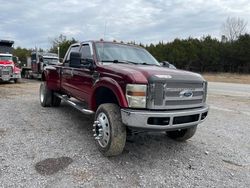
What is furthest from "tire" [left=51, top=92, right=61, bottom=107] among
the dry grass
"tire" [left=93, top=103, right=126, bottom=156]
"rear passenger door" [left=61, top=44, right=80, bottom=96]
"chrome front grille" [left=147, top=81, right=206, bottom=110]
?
the dry grass

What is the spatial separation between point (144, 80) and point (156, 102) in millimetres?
367

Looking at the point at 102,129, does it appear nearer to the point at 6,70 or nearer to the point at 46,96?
the point at 46,96

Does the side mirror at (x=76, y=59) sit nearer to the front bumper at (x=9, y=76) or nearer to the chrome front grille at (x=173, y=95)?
the chrome front grille at (x=173, y=95)

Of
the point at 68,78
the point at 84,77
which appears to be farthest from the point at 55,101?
the point at 84,77

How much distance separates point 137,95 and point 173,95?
585 mm

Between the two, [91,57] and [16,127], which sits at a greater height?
[91,57]

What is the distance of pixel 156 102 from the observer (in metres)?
4.04

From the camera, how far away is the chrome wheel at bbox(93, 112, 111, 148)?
440 cm

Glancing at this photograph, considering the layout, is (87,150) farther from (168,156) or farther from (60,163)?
(168,156)

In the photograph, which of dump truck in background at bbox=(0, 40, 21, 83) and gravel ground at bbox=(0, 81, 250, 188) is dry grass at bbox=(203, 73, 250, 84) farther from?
gravel ground at bbox=(0, 81, 250, 188)

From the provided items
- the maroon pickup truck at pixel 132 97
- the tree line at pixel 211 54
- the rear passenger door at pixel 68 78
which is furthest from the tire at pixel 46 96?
the tree line at pixel 211 54

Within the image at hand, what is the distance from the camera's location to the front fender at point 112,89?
4.11 meters

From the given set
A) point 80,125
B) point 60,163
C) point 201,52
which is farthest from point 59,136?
point 201,52

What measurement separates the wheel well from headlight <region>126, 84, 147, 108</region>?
0.76m
